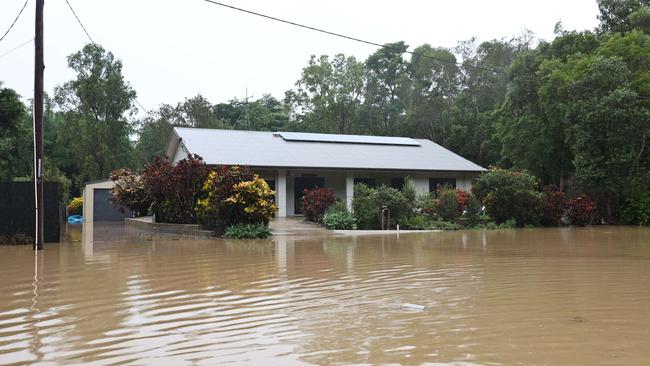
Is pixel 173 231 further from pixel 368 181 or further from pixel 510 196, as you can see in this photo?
pixel 510 196

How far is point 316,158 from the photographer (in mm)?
30750

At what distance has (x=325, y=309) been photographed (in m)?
7.23

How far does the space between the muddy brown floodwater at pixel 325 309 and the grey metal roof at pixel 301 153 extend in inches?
598

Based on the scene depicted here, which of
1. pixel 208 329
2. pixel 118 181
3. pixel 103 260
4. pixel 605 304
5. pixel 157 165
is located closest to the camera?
pixel 208 329

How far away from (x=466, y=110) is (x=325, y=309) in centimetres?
4229

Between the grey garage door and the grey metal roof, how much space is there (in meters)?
4.45

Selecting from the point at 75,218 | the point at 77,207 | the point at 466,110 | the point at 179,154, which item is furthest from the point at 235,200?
the point at 466,110

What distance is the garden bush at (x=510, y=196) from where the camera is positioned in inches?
1003

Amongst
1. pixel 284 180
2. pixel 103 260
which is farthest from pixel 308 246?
pixel 284 180

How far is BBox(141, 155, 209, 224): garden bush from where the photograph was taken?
70.1 ft

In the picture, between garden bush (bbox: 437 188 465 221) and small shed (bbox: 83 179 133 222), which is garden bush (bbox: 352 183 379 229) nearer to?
garden bush (bbox: 437 188 465 221)

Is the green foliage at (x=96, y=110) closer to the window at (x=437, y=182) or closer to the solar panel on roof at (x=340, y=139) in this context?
the solar panel on roof at (x=340, y=139)

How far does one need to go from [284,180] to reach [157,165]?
7865 millimetres

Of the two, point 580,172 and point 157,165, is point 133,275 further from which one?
point 580,172
